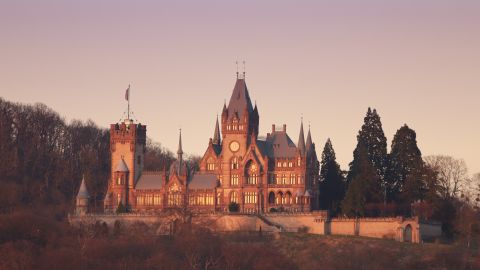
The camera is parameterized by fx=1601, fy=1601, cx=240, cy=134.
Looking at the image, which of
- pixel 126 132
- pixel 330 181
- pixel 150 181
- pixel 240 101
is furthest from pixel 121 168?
pixel 330 181

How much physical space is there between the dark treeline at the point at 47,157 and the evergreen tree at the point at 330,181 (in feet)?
67.1

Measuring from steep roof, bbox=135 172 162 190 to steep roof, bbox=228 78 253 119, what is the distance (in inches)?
309

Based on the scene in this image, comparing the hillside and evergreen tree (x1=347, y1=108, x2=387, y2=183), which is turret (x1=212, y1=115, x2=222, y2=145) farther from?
the hillside

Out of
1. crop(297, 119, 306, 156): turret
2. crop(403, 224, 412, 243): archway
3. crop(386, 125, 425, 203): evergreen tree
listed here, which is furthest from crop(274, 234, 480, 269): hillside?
crop(297, 119, 306, 156): turret

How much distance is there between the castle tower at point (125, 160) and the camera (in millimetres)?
131125

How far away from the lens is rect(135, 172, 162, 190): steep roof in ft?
431

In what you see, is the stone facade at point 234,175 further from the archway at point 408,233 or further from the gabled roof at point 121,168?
the archway at point 408,233

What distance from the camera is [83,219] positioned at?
12738 cm

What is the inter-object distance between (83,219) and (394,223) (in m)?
24.9

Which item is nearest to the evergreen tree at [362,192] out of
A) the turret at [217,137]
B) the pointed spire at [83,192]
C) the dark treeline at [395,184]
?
the dark treeline at [395,184]

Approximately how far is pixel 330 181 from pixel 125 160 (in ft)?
56.0

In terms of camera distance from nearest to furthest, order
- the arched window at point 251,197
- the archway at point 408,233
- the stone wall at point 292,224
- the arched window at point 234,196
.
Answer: the archway at point 408,233 < the stone wall at point 292,224 < the arched window at point 251,197 < the arched window at point 234,196

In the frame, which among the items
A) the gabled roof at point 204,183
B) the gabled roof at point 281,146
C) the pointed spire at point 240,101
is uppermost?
the pointed spire at point 240,101

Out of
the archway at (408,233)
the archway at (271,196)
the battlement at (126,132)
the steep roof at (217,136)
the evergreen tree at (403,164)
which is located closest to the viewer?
the archway at (408,233)
